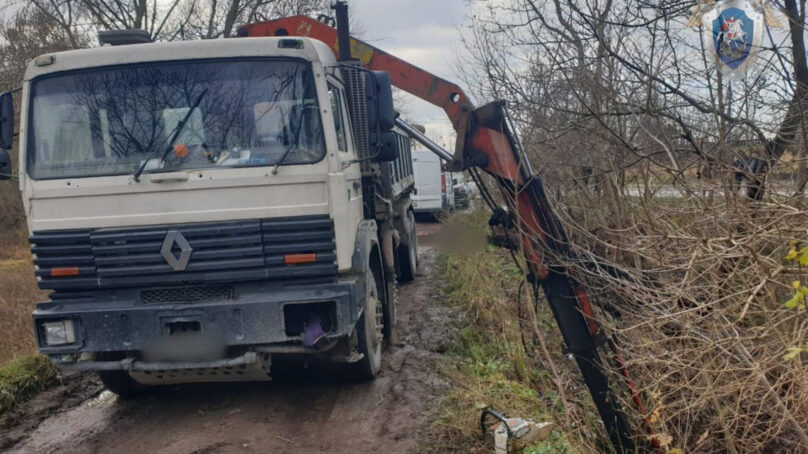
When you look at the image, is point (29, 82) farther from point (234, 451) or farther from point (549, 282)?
point (549, 282)

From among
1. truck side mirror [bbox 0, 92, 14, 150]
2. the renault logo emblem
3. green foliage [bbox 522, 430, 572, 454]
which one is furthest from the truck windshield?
green foliage [bbox 522, 430, 572, 454]

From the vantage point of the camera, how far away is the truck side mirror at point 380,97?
5219mm

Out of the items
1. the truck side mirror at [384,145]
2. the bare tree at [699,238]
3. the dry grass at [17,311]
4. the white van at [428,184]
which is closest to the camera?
the bare tree at [699,238]

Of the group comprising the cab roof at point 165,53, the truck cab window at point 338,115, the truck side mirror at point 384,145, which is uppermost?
the cab roof at point 165,53

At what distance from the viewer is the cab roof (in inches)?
188

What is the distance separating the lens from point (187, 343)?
4703mm

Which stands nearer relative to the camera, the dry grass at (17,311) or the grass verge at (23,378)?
the grass verge at (23,378)

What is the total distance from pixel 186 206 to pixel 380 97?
66.8 inches

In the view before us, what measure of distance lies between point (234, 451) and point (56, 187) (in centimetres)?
224

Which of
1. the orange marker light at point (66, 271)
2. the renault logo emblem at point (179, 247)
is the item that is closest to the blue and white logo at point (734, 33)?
the renault logo emblem at point (179, 247)

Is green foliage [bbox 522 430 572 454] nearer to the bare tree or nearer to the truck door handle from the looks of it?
the bare tree

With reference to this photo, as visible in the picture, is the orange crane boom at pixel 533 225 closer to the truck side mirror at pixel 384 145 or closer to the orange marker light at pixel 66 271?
the truck side mirror at pixel 384 145

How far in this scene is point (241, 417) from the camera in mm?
5234

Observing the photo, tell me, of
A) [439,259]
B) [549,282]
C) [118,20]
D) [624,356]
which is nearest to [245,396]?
[549,282]
